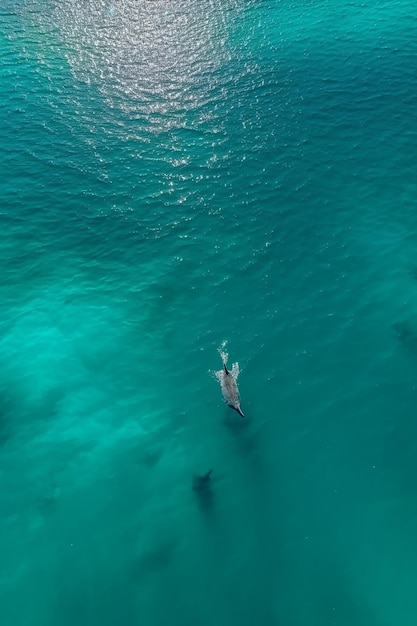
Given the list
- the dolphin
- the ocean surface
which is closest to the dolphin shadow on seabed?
the ocean surface

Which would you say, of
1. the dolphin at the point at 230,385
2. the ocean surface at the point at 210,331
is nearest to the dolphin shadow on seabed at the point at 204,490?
the ocean surface at the point at 210,331

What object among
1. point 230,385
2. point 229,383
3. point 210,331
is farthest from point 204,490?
point 210,331

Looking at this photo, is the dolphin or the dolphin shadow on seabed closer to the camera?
the dolphin shadow on seabed

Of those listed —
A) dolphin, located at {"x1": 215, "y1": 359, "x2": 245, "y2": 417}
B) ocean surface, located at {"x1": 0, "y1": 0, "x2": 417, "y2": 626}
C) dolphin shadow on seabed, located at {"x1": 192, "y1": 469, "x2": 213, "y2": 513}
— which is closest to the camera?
ocean surface, located at {"x1": 0, "y1": 0, "x2": 417, "y2": 626}

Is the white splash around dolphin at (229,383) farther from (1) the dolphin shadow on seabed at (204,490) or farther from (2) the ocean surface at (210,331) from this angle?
(1) the dolphin shadow on seabed at (204,490)

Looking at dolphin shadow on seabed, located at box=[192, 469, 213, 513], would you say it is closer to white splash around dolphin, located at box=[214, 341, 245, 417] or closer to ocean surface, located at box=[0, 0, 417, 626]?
ocean surface, located at box=[0, 0, 417, 626]

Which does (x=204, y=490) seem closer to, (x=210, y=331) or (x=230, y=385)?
(x=230, y=385)
